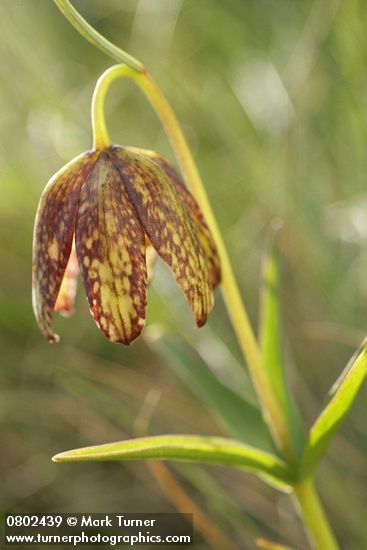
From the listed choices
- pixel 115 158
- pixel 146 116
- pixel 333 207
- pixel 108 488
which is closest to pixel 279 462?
pixel 115 158

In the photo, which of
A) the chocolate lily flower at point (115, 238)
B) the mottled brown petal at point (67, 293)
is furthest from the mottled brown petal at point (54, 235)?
the mottled brown petal at point (67, 293)

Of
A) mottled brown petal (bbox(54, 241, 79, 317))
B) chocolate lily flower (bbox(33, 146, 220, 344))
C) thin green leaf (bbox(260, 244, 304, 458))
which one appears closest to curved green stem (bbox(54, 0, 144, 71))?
chocolate lily flower (bbox(33, 146, 220, 344))

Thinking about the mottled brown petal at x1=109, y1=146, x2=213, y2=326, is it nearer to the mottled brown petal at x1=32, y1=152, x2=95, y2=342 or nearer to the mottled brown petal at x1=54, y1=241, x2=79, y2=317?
the mottled brown petal at x1=32, y1=152, x2=95, y2=342

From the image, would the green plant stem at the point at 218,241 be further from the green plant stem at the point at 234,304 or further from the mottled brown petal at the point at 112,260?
the mottled brown petal at the point at 112,260

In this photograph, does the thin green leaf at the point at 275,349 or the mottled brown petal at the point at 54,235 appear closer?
the mottled brown petal at the point at 54,235

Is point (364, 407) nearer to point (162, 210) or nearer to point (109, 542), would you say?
point (109, 542)

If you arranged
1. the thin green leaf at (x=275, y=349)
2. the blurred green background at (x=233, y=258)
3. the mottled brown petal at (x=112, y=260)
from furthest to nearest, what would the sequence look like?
the blurred green background at (x=233, y=258) < the thin green leaf at (x=275, y=349) < the mottled brown petal at (x=112, y=260)
